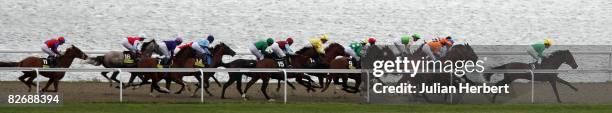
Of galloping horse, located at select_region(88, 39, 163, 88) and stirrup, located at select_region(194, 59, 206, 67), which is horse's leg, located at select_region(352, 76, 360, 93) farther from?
galloping horse, located at select_region(88, 39, 163, 88)

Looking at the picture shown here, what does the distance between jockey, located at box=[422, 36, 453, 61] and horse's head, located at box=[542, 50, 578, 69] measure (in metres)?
1.21

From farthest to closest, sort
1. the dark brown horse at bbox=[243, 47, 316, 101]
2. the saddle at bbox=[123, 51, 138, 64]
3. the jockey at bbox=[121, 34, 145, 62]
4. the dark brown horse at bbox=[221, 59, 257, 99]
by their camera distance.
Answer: the jockey at bbox=[121, 34, 145, 62] < the saddle at bbox=[123, 51, 138, 64] < the dark brown horse at bbox=[221, 59, 257, 99] < the dark brown horse at bbox=[243, 47, 316, 101]

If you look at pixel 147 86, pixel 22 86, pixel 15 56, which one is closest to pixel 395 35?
pixel 15 56

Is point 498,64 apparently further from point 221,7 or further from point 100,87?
point 221,7

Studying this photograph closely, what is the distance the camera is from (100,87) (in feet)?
78.3

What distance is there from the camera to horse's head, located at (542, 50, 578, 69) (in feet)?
65.4

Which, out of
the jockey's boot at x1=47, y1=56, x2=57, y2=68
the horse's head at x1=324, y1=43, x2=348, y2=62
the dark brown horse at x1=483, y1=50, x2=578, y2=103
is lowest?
the dark brown horse at x1=483, y1=50, x2=578, y2=103

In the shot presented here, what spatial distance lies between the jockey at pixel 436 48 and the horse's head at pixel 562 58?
1212 millimetres

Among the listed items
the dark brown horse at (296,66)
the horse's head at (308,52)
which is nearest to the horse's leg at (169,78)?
the dark brown horse at (296,66)

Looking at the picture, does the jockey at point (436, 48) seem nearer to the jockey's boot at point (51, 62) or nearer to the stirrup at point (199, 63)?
the stirrup at point (199, 63)

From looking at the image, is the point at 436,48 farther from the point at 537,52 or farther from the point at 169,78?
the point at 169,78

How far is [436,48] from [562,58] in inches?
62.0

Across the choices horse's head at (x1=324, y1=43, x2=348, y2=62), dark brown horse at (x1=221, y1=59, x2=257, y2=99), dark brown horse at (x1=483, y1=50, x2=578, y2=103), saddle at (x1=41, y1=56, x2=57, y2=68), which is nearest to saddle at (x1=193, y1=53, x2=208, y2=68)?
dark brown horse at (x1=221, y1=59, x2=257, y2=99)

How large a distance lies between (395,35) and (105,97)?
13137 millimetres
